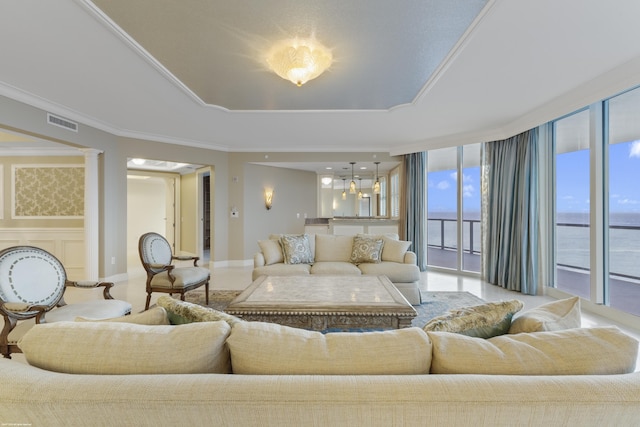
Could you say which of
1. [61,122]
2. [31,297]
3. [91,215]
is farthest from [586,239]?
[61,122]

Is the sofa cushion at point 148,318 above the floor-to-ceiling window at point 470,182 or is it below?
below

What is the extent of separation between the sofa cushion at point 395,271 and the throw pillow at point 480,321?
2712 millimetres

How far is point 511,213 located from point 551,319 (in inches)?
166

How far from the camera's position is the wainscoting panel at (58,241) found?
5203 mm

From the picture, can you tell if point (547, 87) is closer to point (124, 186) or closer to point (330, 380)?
point (330, 380)

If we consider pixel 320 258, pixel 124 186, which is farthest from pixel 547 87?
pixel 124 186

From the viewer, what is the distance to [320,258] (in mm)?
4559

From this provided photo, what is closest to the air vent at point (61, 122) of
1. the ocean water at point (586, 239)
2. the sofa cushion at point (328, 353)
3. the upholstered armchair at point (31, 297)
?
the upholstered armchair at point (31, 297)

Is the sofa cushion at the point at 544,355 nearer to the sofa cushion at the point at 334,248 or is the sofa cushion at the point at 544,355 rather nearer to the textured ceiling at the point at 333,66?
the textured ceiling at the point at 333,66

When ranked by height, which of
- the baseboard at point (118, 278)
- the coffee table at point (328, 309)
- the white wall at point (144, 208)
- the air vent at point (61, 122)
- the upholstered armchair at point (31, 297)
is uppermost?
the air vent at point (61, 122)

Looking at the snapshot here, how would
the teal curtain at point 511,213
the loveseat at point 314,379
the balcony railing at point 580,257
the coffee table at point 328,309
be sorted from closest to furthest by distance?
the loveseat at point 314,379, the coffee table at point 328,309, the balcony railing at point 580,257, the teal curtain at point 511,213

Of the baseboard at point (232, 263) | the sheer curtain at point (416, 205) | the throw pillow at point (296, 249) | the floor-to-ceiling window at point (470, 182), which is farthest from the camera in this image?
the baseboard at point (232, 263)

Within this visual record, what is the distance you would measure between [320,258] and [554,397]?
3828mm

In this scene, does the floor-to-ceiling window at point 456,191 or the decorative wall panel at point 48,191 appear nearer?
the decorative wall panel at point 48,191
